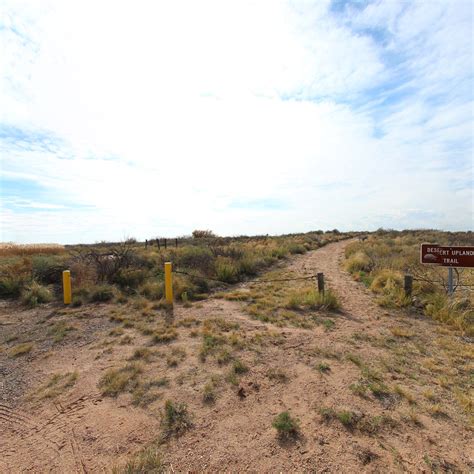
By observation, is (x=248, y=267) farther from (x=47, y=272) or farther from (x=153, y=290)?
(x=47, y=272)

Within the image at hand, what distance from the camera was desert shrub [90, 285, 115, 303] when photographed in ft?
31.5

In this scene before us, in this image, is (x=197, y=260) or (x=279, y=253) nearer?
(x=197, y=260)

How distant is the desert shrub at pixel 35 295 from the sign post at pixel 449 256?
1134 cm

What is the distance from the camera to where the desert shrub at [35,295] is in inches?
356

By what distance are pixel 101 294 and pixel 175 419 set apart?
715 cm

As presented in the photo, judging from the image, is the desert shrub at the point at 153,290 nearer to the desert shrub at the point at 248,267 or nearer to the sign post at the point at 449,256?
the desert shrub at the point at 248,267

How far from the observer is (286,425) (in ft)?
11.2

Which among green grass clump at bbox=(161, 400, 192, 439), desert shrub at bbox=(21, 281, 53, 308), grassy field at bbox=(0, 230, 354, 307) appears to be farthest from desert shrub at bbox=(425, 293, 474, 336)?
desert shrub at bbox=(21, 281, 53, 308)

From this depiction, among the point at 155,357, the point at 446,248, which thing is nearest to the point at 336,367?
the point at 155,357

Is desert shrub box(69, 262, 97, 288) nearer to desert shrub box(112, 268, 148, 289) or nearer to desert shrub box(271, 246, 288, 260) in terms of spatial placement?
desert shrub box(112, 268, 148, 289)

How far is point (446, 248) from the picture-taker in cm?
788

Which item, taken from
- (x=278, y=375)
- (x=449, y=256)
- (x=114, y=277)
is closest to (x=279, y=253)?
(x=114, y=277)

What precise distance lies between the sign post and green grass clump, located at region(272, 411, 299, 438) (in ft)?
21.7

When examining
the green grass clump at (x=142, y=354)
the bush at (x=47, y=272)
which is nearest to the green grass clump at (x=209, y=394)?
the green grass clump at (x=142, y=354)
